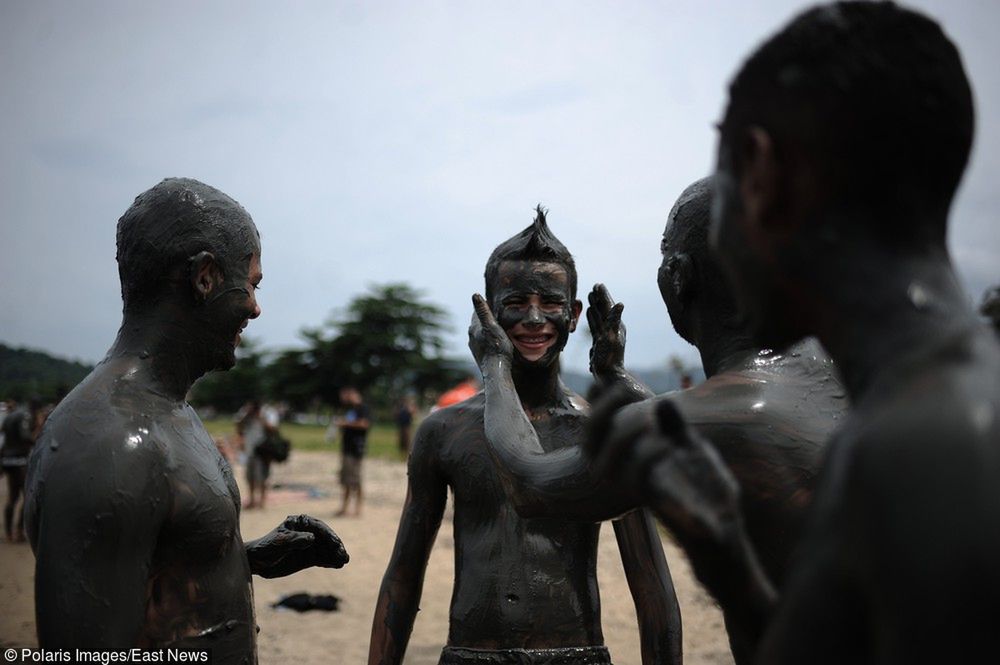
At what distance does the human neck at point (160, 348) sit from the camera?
2684 mm

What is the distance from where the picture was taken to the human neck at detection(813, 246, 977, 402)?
1.19 meters

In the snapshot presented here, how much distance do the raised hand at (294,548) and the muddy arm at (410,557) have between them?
0.49 meters

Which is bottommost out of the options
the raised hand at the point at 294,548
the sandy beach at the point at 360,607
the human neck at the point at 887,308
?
the sandy beach at the point at 360,607

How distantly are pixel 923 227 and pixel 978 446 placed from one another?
1.19 feet

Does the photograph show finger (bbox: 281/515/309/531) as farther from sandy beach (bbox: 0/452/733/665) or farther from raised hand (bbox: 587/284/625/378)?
sandy beach (bbox: 0/452/733/665)

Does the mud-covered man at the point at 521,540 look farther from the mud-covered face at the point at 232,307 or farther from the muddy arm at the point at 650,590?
the mud-covered face at the point at 232,307

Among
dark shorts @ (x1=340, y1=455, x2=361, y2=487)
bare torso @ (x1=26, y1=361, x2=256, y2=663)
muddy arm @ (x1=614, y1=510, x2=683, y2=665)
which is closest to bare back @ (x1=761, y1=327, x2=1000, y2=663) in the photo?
bare torso @ (x1=26, y1=361, x2=256, y2=663)

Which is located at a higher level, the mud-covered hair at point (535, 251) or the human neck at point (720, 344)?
the mud-covered hair at point (535, 251)

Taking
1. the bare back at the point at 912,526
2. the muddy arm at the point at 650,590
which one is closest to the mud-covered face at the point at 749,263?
the bare back at the point at 912,526

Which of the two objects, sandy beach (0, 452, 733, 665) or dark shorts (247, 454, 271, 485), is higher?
dark shorts (247, 454, 271, 485)

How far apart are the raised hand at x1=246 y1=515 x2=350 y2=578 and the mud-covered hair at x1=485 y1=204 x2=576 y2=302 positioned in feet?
4.12

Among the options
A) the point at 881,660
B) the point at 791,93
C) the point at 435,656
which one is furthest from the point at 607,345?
the point at 435,656

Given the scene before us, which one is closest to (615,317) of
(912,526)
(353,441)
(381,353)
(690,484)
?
(690,484)

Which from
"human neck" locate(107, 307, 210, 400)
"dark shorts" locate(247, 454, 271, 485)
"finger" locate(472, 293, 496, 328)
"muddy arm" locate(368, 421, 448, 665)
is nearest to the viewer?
"human neck" locate(107, 307, 210, 400)
